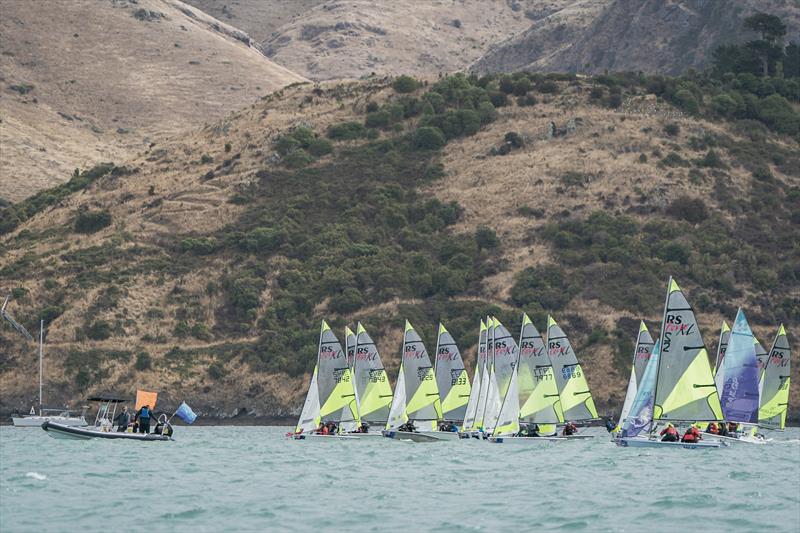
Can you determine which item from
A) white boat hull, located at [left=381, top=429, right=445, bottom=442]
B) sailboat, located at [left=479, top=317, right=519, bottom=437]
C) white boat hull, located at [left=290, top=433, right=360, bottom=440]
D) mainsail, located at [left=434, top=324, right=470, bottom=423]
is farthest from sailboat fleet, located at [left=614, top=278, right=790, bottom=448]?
white boat hull, located at [left=290, top=433, right=360, bottom=440]

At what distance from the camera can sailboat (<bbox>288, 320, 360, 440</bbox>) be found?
67938 millimetres

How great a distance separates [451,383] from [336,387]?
270 inches

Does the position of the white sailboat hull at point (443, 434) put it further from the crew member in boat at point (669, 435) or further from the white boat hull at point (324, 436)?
the crew member in boat at point (669, 435)

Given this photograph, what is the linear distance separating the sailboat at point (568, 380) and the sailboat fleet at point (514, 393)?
0.16 feet

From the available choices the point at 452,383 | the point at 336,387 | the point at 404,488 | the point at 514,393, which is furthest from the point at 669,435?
the point at 336,387

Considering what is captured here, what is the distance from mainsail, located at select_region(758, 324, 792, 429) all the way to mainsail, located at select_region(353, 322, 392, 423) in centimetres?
1898

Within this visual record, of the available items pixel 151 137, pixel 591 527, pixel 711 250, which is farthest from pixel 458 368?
pixel 151 137

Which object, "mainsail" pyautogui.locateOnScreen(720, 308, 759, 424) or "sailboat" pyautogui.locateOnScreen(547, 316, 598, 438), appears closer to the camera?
"mainsail" pyautogui.locateOnScreen(720, 308, 759, 424)

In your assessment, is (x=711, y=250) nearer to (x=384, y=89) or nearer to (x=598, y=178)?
(x=598, y=178)

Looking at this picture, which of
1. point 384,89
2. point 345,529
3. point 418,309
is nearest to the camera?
point 345,529

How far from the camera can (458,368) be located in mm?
71750

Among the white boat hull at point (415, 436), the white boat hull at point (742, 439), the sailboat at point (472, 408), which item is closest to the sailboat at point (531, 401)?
the white boat hull at point (415, 436)

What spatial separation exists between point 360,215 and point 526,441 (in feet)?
222

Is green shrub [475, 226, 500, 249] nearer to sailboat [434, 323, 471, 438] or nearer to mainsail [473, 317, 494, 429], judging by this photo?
sailboat [434, 323, 471, 438]
